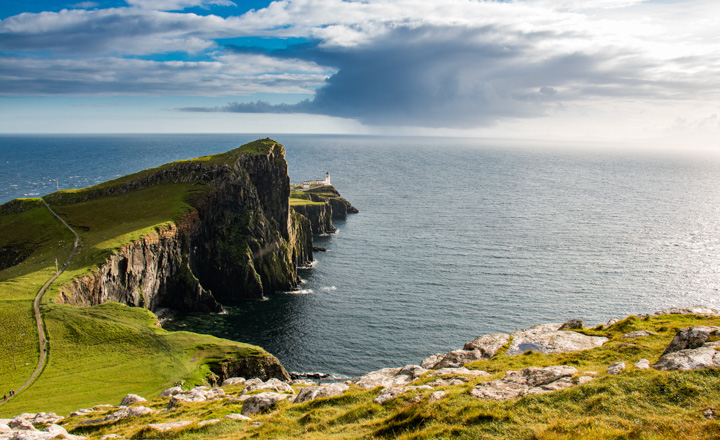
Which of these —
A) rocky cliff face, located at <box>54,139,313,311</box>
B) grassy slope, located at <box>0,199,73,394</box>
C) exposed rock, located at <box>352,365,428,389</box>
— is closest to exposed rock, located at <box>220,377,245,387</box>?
grassy slope, located at <box>0,199,73,394</box>

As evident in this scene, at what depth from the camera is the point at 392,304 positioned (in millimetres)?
97812

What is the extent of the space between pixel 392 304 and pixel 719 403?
78509 millimetres

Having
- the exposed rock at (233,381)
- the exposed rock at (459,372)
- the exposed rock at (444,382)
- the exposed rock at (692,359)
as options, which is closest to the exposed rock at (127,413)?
the exposed rock at (233,381)

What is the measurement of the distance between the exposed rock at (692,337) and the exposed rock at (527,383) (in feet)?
22.8

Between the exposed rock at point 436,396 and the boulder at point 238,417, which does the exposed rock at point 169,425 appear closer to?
Result: the boulder at point 238,417

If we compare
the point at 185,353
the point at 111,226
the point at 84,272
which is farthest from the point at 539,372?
the point at 111,226

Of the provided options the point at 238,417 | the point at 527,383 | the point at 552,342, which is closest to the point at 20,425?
the point at 238,417

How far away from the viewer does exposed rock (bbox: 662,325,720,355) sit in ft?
94.7

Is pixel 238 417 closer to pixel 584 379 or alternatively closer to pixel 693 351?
pixel 584 379

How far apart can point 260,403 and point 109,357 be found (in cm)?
3501

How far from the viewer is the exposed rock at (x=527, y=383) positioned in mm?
26250

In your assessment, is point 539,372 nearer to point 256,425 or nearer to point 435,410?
point 435,410

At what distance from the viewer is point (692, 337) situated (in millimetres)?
29438

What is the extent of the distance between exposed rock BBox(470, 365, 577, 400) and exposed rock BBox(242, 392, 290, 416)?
15085mm
